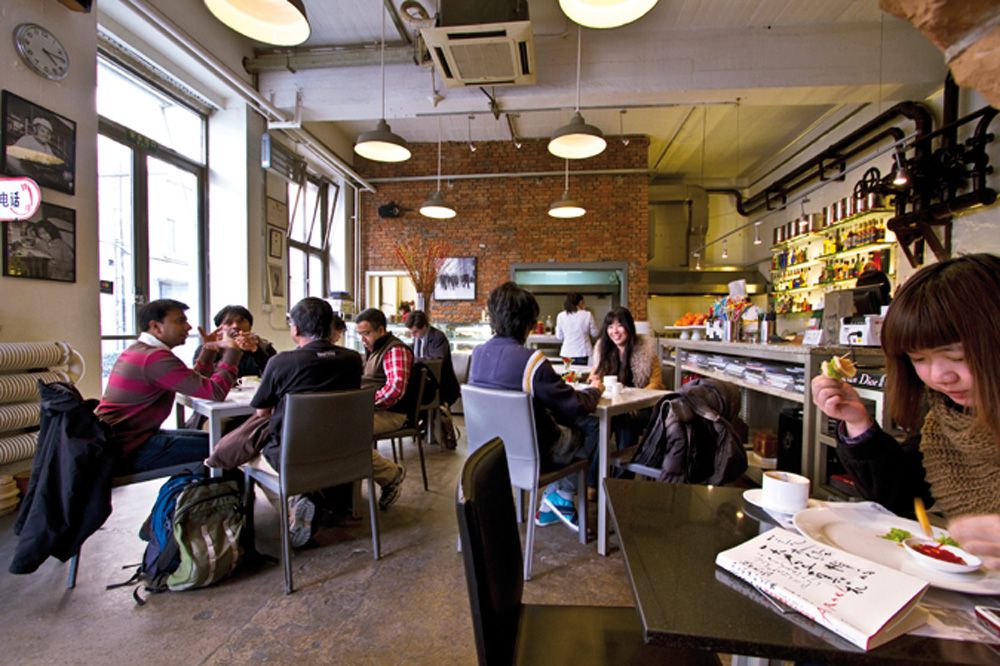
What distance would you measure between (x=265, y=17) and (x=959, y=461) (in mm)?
3676

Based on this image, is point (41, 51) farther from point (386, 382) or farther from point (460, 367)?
point (460, 367)

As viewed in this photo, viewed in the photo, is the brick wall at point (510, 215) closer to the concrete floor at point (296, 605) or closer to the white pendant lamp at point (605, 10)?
the white pendant lamp at point (605, 10)

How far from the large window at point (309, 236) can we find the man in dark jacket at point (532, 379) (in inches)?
198

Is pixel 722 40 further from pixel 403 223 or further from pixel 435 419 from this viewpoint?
pixel 403 223

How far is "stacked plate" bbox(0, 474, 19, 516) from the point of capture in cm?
279

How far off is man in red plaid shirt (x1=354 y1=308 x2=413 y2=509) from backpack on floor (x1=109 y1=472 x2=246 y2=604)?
33.1 inches

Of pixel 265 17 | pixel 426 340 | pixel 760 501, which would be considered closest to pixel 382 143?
pixel 265 17

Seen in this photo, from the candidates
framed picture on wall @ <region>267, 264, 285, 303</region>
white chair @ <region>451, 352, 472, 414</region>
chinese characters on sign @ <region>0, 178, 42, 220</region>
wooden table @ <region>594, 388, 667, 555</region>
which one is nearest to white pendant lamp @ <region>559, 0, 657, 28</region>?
wooden table @ <region>594, 388, 667, 555</region>

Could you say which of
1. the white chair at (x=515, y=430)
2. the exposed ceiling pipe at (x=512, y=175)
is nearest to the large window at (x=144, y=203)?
the exposed ceiling pipe at (x=512, y=175)

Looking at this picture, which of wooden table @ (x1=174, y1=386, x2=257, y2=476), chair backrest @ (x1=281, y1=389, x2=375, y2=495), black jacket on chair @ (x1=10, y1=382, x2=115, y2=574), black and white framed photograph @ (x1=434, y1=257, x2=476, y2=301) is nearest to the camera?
black jacket on chair @ (x1=10, y1=382, x2=115, y2=574)

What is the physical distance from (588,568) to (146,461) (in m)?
2.40

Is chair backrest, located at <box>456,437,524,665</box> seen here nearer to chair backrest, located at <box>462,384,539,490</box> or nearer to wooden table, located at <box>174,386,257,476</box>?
chair backrest, located at <box>462,384,539,490</box>

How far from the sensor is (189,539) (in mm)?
2047

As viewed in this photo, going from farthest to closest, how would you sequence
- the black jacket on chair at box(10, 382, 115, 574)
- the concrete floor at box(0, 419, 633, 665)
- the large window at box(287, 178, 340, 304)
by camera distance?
the large window at box(287, 178, 340, 304)
the black jacket on chair at box(10, 382, 115, 574)
the concrete floor at box(0, 419, 633, 665)
